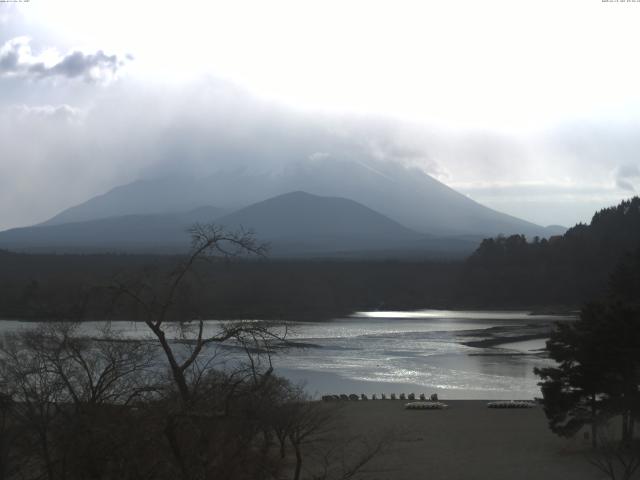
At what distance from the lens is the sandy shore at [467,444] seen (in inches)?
435

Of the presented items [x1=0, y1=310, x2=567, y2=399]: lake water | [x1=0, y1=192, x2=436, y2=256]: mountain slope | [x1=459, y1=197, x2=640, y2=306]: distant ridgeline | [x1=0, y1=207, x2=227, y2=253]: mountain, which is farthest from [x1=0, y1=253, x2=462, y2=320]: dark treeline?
[x1=0, y1=192, x2=436, y2=256]: mountain slope

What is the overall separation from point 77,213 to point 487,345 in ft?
579

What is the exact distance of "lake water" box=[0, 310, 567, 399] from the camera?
20.3 metres

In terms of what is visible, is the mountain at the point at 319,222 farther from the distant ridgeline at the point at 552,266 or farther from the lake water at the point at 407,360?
the lake water at the point at 407,360

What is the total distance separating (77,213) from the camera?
195875 millimetres

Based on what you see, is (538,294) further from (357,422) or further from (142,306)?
(142,306)

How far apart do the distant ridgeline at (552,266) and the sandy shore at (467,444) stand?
36276mm

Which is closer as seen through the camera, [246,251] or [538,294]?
[246,251]

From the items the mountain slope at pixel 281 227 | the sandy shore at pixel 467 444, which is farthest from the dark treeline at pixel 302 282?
the mountain slope at pixel 281 227

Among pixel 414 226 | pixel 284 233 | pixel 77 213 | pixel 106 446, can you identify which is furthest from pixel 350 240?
pixel 106 446

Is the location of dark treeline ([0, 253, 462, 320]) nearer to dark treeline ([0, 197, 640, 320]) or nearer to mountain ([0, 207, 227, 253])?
dark treeline ([0, 197, 640, 320])

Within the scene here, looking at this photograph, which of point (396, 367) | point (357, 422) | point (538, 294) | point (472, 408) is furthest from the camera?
point (538, 294)

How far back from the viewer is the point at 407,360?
84.9 ft

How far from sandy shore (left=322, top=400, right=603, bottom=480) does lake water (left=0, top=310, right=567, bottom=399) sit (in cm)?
209
